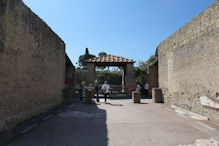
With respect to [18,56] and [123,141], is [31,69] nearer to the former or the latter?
[18,56]

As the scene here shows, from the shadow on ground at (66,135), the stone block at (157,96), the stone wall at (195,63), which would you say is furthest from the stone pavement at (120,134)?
the stone block at (157,96)

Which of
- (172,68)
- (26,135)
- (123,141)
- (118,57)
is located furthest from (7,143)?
(118,57)

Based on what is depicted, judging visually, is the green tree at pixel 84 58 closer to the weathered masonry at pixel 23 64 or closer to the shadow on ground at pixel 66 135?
the weathered masonry at pixel 23 64

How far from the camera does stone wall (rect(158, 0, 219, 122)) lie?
18.5 ft

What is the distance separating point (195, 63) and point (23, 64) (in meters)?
7.40

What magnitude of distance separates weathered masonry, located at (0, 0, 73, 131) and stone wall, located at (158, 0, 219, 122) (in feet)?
23.7

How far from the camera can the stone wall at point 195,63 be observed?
18.5ft

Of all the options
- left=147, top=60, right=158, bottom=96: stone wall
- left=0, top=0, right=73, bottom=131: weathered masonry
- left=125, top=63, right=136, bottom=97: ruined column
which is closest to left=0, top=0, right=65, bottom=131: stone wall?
left=0, top=0, right=73, bottom=131: weathered masonry

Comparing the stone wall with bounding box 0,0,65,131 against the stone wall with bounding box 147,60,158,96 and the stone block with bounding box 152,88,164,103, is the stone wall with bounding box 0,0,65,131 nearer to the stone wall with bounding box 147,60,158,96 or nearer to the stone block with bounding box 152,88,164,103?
the stone block with bounding box 152,88,164,103

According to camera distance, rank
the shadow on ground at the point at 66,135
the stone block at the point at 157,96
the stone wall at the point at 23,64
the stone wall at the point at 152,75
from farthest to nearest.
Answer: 1. the stone wall at the point at 152,75
2. the stone block at the point at 157,96
3. the stone wall at the point at 23,64
4. the shadow on ground at the point at 66,135

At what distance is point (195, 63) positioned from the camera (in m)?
6.79

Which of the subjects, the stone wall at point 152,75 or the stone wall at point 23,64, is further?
the stone wall at point 152,75

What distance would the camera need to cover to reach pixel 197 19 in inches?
268

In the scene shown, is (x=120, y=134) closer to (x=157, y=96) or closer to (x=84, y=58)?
(x=157, y=96)
